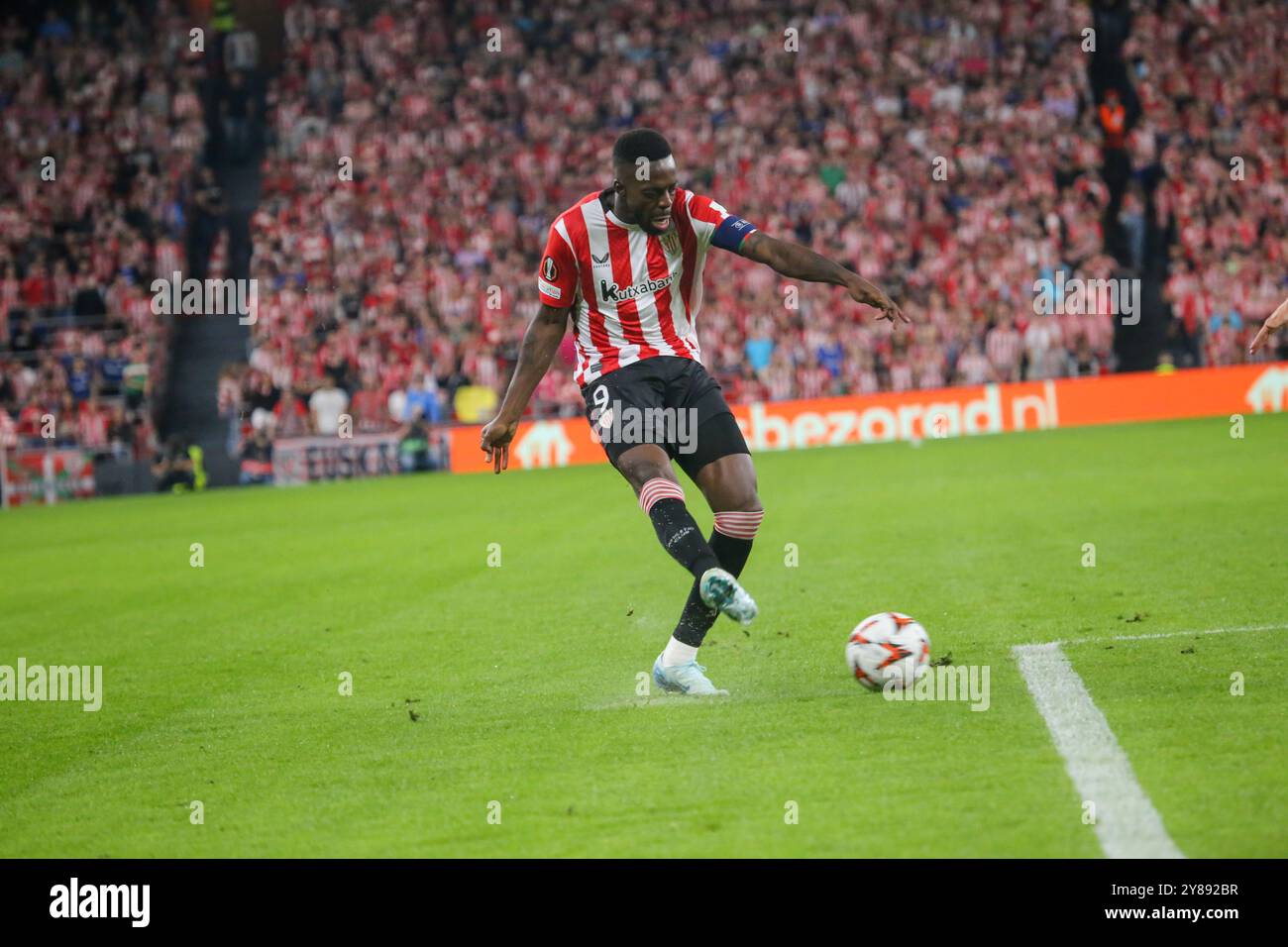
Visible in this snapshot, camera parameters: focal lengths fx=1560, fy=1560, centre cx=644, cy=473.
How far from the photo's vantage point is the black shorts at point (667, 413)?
749 centimetres

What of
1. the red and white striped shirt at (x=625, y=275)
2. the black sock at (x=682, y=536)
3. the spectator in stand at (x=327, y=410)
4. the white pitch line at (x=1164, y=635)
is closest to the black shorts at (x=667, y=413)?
the red and white striped shirt at (x=625, y=275)

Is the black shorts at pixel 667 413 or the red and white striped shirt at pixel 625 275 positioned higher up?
the red and white striped shirt at pixel 625 275

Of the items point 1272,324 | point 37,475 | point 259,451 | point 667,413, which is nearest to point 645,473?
point 667,413

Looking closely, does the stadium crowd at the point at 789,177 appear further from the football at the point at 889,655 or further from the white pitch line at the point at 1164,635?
the football at the point at 889,655

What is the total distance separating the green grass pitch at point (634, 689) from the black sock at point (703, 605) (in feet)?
1.32

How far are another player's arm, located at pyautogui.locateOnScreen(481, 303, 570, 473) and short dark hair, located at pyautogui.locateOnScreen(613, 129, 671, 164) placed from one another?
89 centimetres

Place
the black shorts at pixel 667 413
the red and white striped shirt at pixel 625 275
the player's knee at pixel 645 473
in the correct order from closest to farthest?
the player's knee at pixel 645 473 → the black shorts at pixel 667 413 → the red and white striped shirt at pixel 625 275

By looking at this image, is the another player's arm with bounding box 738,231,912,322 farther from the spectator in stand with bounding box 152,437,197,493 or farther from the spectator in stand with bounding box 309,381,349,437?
the spectator in stand with bounding box 152,437,197,493

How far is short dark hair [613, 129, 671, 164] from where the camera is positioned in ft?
23.7

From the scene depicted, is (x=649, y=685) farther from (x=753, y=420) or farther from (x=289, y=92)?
(x=289, y=92)

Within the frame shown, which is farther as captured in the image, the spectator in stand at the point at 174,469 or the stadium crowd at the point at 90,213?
the stadium crowd at the point at 90,213

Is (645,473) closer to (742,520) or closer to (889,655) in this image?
(742,520)

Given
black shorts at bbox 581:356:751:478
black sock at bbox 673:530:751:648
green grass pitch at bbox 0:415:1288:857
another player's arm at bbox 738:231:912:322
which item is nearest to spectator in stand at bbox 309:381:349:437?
green grass pitch at bbox 0:415:1288:857
